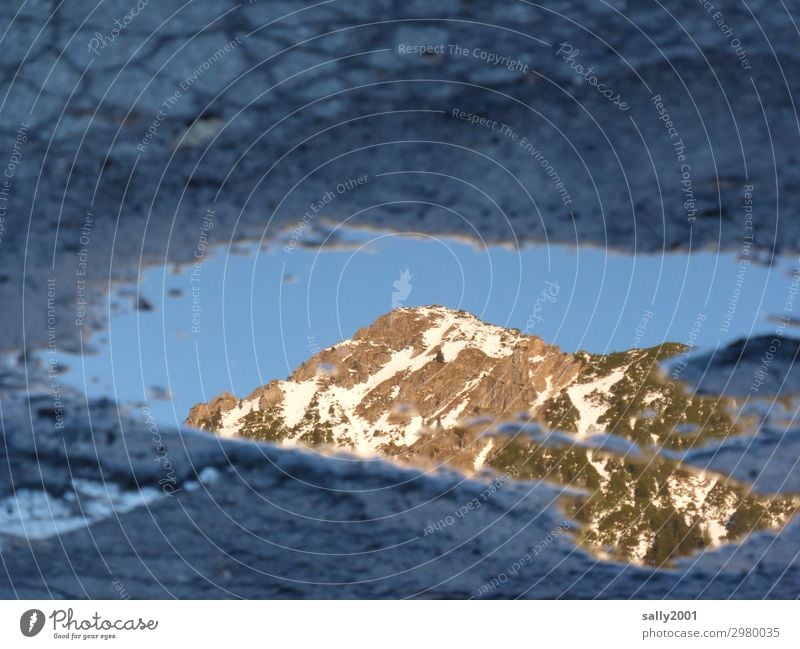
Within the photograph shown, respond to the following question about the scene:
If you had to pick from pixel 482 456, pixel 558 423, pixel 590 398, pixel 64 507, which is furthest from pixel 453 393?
pixel 64 507

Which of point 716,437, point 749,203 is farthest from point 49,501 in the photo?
point 749,203

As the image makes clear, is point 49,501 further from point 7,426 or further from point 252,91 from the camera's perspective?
point 252,91

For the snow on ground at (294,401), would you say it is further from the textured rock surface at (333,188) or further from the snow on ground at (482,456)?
the snow on ground at (482,456)

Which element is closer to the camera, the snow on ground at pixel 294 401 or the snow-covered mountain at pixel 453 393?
the snow on ground at pixel 294 401

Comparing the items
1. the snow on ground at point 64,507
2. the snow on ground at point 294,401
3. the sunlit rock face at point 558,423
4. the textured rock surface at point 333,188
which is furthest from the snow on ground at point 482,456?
the snow on ground at point 64,507

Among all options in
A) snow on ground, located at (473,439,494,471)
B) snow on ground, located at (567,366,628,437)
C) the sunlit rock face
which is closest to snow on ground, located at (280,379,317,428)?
the sunlit rock face

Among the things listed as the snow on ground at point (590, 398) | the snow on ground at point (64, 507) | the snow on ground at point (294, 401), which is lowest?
the snow on ground at point (64, 507)

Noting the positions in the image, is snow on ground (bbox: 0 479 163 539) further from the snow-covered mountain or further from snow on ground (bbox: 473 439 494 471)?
snow on ground (bbox: 473 439 494 471)

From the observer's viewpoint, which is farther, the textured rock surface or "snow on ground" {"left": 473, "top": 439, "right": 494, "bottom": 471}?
"snow on ground" {"left": 473, "top": 439, "right": 494, "bottom": 471}

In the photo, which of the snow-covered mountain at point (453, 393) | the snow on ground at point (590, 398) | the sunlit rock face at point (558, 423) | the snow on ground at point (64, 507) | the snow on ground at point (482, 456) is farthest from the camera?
the snow on ground at point (482, 456)
